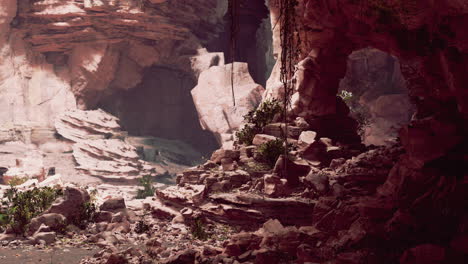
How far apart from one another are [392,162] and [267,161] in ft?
11.0

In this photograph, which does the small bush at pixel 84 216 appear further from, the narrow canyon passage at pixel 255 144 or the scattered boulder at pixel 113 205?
the scattered boulder at pixel 113 205

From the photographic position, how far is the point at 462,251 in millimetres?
4336

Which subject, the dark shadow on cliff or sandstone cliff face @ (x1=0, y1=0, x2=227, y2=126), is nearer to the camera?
sandstone cliff face @ (x1=0, y1=0, x2=227, y2=126)

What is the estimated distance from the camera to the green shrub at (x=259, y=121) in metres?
11.5

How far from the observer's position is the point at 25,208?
33.6 ft

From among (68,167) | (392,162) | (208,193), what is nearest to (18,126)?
(68,167)

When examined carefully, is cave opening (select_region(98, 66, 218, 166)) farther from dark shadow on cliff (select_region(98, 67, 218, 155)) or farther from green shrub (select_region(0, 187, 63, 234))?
green shrub (select_region(0, 187, 63, 234))

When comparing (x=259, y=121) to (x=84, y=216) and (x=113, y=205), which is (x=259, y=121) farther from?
(x=84, y=216)

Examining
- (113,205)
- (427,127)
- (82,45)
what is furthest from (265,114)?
(82,45)

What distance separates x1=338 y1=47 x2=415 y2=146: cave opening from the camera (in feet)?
65.4

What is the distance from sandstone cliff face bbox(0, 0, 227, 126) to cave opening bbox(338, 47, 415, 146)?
33.1 feet

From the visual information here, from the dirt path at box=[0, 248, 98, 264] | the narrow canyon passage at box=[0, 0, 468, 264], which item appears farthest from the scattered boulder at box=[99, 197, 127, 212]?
the dirt path at box=[0, 248, 98, 264]

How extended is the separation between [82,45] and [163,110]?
736 cm

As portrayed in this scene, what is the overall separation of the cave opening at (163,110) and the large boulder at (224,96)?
5854mm
